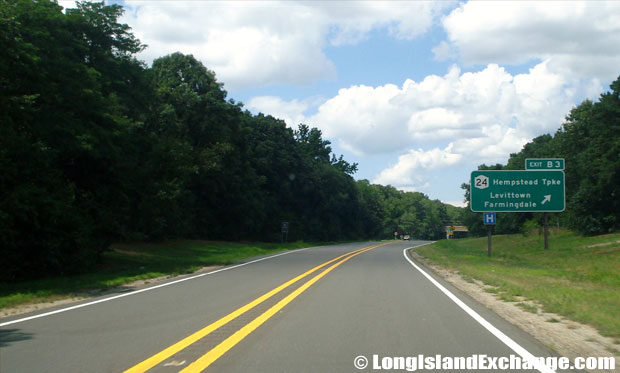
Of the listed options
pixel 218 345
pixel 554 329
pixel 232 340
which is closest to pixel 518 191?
pixel 554 329

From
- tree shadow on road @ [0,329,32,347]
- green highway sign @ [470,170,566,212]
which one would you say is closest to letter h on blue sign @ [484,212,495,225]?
green highway sign @ [470,170,566,212]

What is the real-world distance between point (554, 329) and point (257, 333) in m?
4.62

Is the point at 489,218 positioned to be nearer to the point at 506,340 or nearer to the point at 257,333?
the point at 506,340


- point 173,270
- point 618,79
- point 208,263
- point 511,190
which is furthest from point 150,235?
point 618,79

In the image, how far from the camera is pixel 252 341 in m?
7.67

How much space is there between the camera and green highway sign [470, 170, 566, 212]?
31.1m

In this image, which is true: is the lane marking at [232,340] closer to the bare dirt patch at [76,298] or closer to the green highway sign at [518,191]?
the bare dirt patch at [76,298]

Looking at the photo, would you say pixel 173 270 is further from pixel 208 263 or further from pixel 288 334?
pixel 288 334

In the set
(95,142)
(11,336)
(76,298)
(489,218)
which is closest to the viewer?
(11,336)

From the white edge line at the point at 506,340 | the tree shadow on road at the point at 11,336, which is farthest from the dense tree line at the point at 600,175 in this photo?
the tree shadow on road at the point at 11,336

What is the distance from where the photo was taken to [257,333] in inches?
324

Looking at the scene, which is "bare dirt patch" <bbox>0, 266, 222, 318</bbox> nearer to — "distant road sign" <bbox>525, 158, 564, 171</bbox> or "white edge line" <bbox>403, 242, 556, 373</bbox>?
"white edge line" <bbox>403, 242, 556, 373</bbox>

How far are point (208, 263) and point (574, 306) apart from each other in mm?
17933

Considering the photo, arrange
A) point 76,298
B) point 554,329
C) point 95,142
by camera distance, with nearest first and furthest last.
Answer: point 554,329, point 76,298, point 95,142
